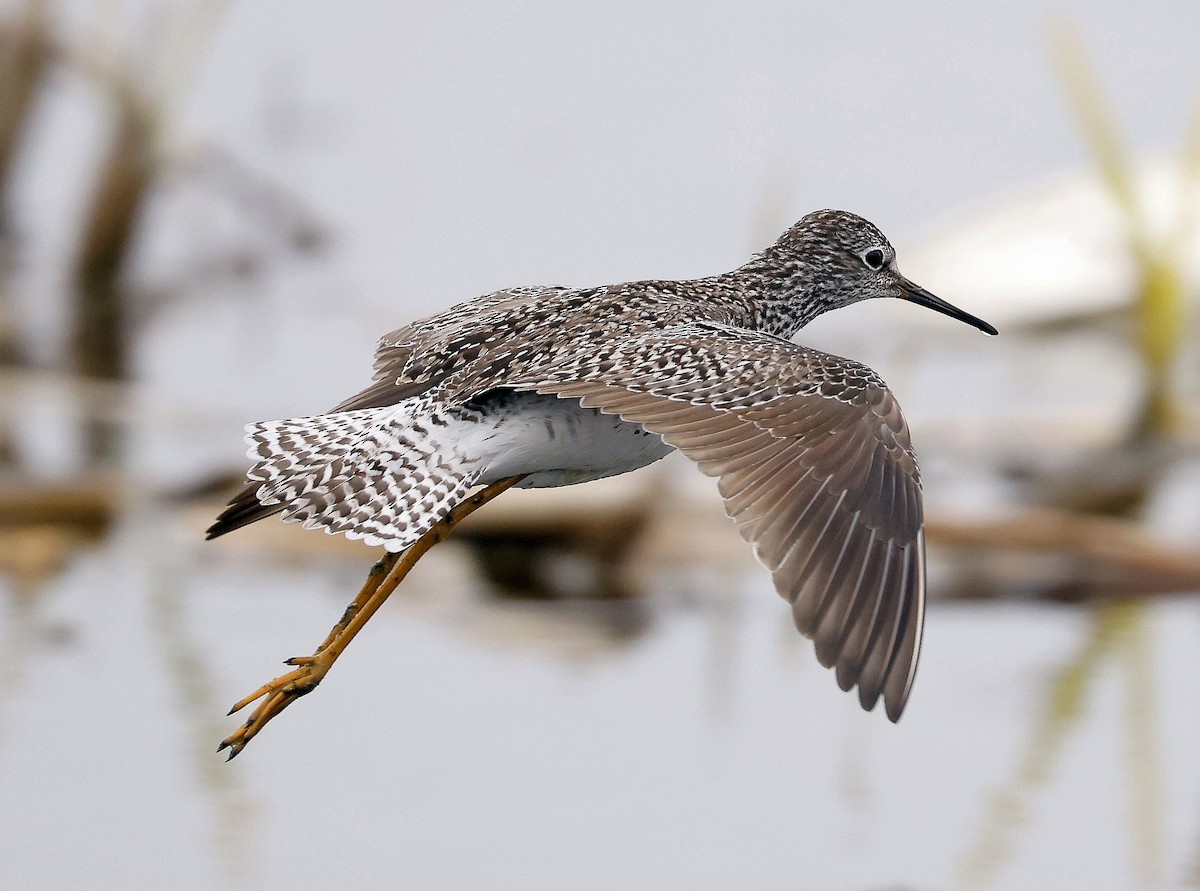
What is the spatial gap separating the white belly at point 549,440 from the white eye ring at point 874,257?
1.39 metres

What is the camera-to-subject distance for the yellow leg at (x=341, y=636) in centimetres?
578

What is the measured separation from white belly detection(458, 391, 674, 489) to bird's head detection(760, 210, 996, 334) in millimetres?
1193

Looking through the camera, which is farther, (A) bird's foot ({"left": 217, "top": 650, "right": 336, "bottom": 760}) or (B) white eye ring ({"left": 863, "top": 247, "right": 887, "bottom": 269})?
(B) white eye ring ({"left": 863, "top": 247, "right": 887, "bottom": 269})

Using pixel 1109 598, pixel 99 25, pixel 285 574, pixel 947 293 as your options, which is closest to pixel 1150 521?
pixel 1109 598

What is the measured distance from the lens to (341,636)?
5938mm

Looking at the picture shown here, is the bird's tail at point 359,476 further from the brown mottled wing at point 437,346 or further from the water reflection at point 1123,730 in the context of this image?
the water reflection at point 1123,730

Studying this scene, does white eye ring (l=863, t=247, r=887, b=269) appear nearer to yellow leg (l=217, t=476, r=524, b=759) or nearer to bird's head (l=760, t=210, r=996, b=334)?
bird's head (l=760, t=210, r=996, b=334)

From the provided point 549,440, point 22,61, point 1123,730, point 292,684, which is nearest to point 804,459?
point 549,440

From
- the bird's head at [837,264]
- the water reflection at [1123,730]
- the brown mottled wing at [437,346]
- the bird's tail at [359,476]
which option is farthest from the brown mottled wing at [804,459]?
the water reflection at [1123,730]

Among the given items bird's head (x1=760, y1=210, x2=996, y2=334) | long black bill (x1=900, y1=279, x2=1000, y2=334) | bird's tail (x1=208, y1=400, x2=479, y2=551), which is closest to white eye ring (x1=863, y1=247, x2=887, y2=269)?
bird's head (x1=760, y1=210, x2=996, y2=334)

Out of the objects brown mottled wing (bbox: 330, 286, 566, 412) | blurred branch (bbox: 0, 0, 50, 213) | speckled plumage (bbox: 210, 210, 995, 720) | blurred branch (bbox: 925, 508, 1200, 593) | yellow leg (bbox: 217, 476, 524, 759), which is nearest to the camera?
speckled plumage (bbox: 210, 210, 995, 720)

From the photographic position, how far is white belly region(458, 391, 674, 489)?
5977 mm

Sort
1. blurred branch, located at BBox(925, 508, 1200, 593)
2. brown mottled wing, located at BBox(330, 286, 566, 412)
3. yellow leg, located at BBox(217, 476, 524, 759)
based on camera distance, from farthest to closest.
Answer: blurred branch, located at BBox(925, 508, 1200, 593)
brown mottled wing, located at BBox(330, 286, 566, 412)
yellow leg, located at BBox(217, 476, 524, 759)

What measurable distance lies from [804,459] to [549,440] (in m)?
0.68
